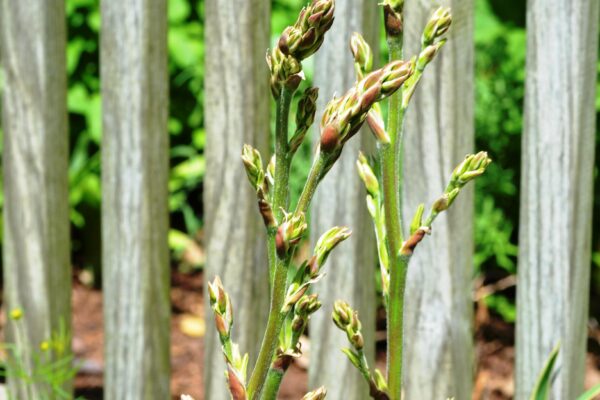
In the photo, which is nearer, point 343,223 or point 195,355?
point 343,223

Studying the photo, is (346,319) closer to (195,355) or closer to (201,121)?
(195,355)

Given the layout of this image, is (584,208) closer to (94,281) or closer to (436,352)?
(436,352)

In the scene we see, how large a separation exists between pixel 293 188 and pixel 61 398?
3.25ft

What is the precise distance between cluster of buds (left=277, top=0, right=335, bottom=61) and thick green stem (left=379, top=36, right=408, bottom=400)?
0.61 feet

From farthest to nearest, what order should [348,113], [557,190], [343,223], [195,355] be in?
[195,355]
[343,223]
[557,190]
[348,113]

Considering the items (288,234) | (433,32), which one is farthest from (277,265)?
(433,32)

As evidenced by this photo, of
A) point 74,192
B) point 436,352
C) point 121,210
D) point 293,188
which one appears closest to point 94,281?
point 74,192

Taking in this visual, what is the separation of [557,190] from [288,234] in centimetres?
126

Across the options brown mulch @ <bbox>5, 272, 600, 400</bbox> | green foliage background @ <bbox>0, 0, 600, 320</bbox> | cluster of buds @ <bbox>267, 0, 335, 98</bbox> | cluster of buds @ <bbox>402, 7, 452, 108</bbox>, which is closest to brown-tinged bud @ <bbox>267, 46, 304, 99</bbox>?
cluster of buds @ <bbox>267, 0, 335, 98</bbox>

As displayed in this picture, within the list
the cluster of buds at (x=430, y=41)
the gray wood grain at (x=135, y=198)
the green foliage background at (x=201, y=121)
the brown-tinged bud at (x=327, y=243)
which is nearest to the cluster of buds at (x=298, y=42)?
the brown-tinged bud at (x=327, y=243)

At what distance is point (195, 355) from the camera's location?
332 cm

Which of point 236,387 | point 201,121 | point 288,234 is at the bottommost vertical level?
point 201,121

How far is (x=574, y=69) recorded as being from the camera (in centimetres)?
179

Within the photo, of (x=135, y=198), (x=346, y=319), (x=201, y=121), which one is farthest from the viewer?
(x=201, y=121)
